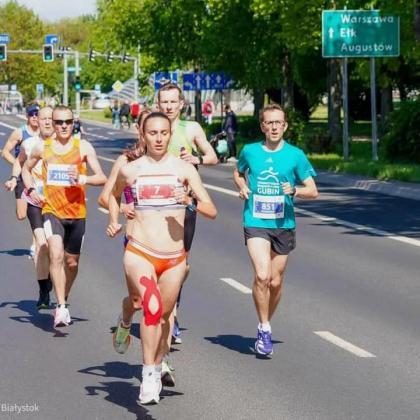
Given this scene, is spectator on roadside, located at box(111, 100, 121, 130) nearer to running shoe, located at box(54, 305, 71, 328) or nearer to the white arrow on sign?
the white arrow on sign

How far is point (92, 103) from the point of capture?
541 ft

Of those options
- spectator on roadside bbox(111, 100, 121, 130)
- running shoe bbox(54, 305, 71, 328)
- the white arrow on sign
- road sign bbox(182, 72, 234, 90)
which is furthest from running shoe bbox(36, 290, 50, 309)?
spectator on roadside bbox(111, 100, 121, 130)

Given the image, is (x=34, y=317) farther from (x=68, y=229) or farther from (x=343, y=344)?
(x=343, y=344)

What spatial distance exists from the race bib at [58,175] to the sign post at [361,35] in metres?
25.9

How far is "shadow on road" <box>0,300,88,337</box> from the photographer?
12180mm

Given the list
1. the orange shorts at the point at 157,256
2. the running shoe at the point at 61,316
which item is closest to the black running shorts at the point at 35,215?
the running shoe at the point at 61,316

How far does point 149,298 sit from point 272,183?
257 cm

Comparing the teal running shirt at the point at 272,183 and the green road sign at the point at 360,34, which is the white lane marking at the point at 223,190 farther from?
the teal running shirt at the point at 272,183

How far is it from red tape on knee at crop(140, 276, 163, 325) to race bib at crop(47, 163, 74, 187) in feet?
12.5

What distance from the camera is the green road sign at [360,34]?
38094mm

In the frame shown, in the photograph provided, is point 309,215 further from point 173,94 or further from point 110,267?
point 173,94

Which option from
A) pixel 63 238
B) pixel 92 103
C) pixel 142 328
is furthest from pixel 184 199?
pixel 92 103

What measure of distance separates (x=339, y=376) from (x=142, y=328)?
66.4 inches

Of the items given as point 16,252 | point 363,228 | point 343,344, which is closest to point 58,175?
point 343,344
